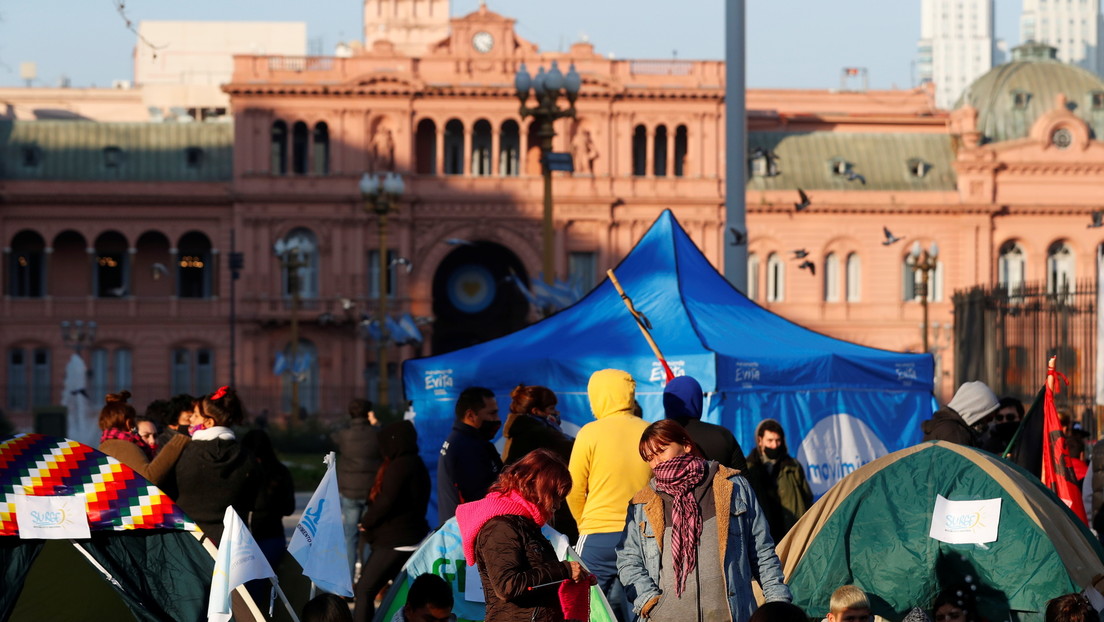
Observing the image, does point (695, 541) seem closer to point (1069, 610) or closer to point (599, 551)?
point (599, 551)

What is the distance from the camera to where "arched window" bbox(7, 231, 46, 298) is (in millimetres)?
59125

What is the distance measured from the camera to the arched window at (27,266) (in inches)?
2328

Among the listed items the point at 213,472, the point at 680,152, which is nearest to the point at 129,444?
the point at 213,472

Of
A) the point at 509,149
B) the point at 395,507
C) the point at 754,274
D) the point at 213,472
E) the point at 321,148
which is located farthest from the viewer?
the point at 754,274

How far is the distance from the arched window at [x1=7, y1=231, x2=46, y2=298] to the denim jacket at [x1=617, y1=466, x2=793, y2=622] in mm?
54290

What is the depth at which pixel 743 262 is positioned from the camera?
17047 mm

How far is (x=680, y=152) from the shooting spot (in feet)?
194

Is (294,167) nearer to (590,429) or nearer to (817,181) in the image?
(817,181)

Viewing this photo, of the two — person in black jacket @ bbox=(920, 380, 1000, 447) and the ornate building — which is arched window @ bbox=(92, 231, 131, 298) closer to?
the ornate building

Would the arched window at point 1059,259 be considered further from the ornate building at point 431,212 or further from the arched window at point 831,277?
the arched window at point 831,277

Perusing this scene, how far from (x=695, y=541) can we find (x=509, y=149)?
51897 millimetres

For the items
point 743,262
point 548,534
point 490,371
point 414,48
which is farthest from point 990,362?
point 414,48

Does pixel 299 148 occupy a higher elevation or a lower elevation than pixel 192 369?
higher

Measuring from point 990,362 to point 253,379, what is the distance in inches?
1434
